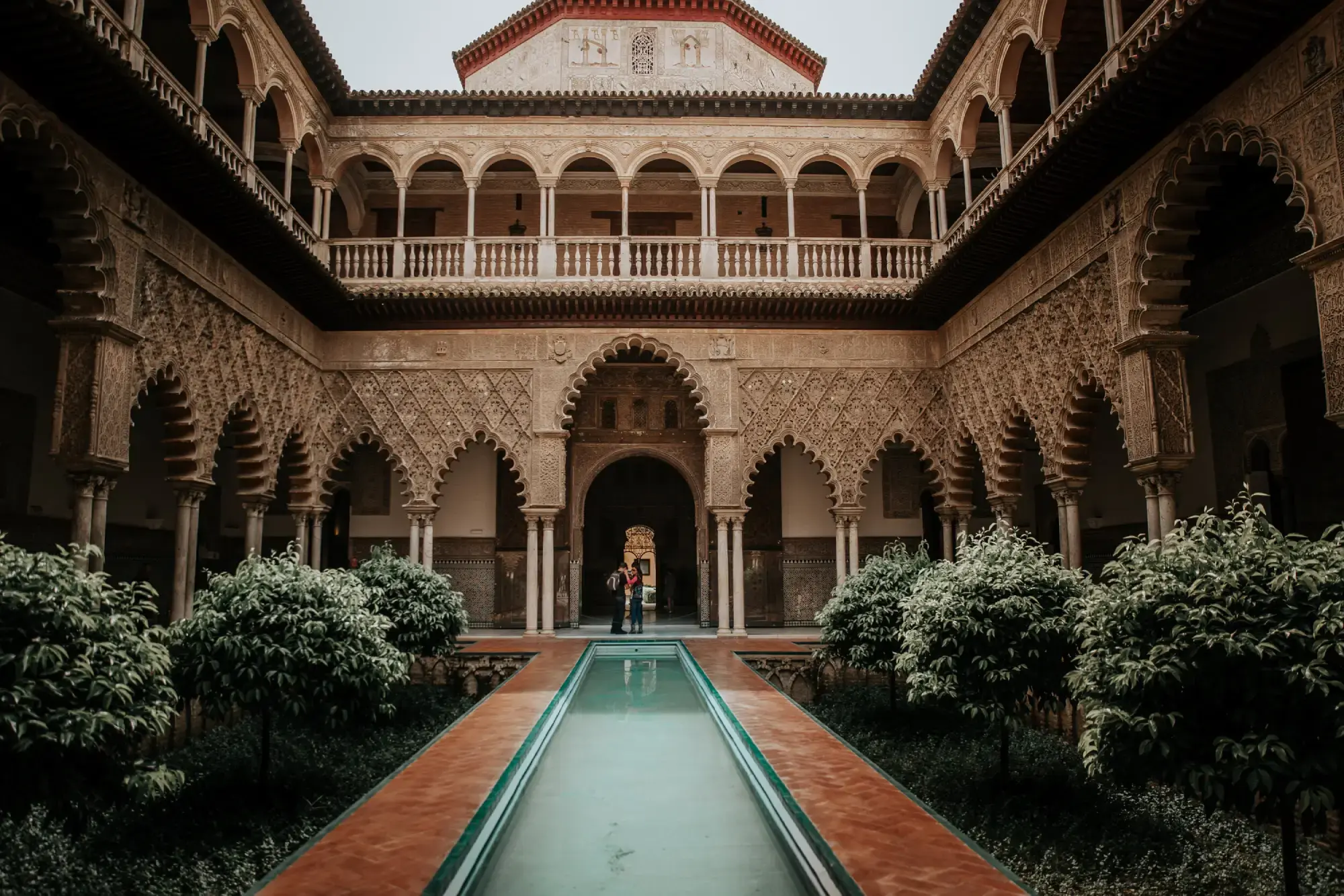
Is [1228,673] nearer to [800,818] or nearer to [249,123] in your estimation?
[800,818]

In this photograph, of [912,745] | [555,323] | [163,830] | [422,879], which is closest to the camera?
[422,879]

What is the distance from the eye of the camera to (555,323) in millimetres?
13188

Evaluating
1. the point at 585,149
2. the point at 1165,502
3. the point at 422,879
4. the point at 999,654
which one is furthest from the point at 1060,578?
the point at 585,149

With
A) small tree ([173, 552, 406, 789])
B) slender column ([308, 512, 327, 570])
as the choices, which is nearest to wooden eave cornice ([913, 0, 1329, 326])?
small tree ([173, 552, 406, 789])

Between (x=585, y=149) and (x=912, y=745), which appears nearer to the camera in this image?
(x=912, y=745)

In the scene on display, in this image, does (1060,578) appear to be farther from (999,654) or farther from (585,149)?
(585,149)

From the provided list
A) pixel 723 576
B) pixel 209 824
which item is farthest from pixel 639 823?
pixel 723 576

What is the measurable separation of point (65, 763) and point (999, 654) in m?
5.21

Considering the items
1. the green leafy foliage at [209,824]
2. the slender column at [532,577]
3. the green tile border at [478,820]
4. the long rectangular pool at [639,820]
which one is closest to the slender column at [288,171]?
the slender column at [532,577]

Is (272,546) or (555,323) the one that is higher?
(555,323)

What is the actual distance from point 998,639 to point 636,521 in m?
11.5

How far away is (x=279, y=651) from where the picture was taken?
5758 mm

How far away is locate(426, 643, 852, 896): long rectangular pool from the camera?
3.70 m

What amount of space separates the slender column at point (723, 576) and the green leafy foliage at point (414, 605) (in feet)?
13.6
